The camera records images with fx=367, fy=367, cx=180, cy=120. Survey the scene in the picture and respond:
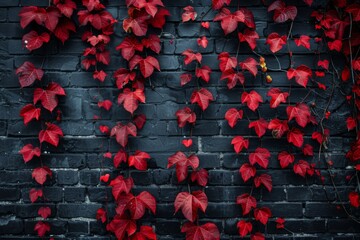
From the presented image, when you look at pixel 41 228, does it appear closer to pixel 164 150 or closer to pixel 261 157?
pixel 164 150

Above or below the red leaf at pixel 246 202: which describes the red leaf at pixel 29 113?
above

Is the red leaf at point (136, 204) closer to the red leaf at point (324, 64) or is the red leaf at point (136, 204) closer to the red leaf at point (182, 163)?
the red leaf at point (182, 163)

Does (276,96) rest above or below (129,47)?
below

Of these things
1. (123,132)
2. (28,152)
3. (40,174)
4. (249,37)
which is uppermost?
(249,37)

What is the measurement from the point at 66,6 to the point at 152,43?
48 centimetres

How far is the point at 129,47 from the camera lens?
1932mm

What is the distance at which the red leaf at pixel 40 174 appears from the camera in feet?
6.34

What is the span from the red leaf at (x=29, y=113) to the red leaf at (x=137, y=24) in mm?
639

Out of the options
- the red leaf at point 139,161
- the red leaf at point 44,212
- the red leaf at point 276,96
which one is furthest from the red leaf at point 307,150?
the red leaf at point 44,212

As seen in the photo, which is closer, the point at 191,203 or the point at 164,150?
the point at 191,203

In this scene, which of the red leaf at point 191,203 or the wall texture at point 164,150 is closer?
the red leaf at point 191,203

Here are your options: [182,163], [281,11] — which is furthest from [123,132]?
[281,11]

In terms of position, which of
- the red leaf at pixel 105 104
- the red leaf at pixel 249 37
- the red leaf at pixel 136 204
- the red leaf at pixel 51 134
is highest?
the red leaf at pixel 249 37

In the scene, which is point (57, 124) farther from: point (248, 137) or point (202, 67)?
point (248, 137)
